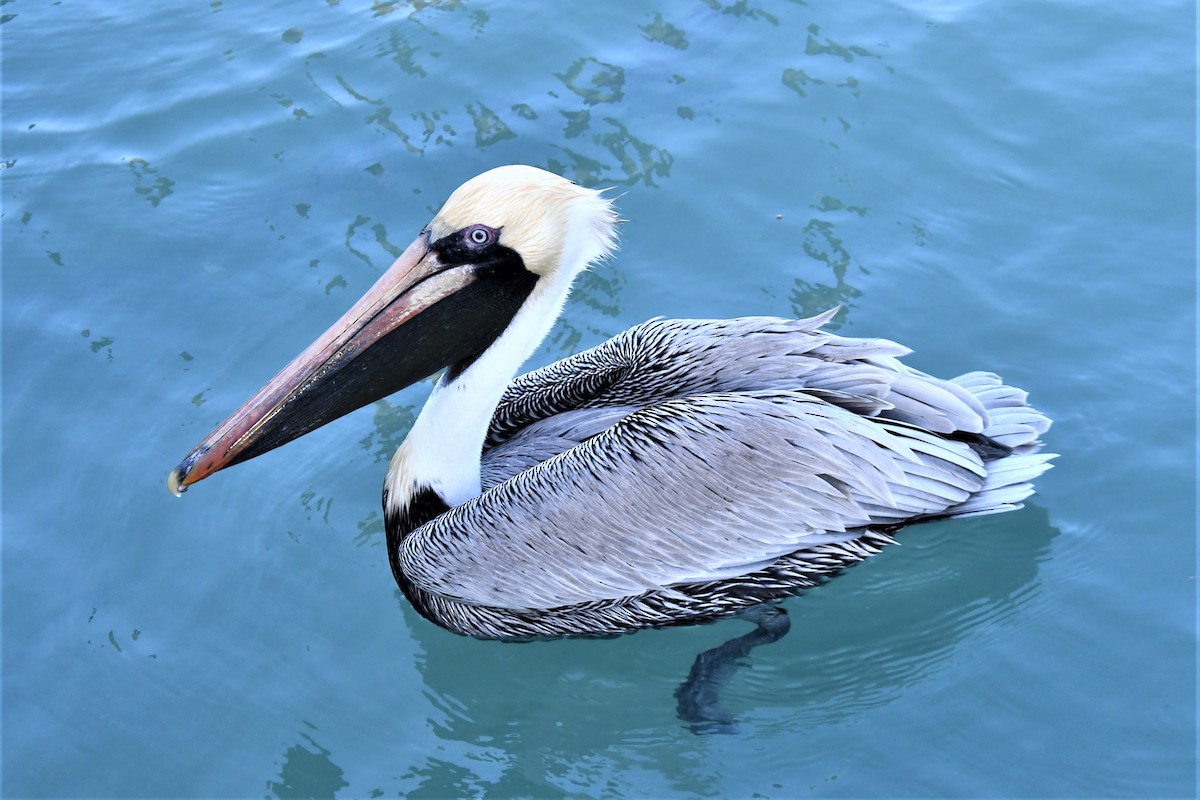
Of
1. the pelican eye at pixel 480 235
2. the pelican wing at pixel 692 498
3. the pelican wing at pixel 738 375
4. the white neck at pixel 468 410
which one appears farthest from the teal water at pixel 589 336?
the pelican eye at pixel 480 235

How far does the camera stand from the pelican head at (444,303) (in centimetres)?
407

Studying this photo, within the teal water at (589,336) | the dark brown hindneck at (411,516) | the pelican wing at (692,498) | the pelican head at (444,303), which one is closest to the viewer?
the pelican head at (444,303)

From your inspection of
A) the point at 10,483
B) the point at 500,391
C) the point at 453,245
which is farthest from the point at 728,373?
the point at 10,483

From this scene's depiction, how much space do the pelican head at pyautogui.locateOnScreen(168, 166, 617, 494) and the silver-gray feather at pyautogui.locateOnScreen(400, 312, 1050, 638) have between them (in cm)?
53

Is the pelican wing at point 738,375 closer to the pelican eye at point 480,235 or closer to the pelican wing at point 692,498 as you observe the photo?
the pelican wing at point 692,498

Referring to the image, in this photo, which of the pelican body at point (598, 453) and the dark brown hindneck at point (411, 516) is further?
the dark brown hindneck at point (411, 516)

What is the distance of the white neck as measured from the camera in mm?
4273

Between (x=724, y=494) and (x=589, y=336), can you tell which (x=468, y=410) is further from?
(x=589, y=336)

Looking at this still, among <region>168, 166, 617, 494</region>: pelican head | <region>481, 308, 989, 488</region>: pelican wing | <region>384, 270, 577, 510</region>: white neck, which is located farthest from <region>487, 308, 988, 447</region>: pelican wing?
<region>168, 166, 617, 494</region>: pelican head

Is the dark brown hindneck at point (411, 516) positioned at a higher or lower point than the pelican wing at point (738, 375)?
lower

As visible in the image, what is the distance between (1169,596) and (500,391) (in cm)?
255

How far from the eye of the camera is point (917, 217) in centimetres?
614

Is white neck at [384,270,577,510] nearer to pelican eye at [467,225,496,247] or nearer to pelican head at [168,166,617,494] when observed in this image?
pelican head at [168,166,617,494]

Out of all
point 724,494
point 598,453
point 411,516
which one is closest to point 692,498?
point 724,494
